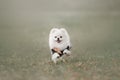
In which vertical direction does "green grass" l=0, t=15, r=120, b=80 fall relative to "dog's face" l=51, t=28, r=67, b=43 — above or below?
below

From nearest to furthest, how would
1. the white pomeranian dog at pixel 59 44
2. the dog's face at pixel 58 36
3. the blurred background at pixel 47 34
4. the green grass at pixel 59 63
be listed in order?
the green grass at pixel 59 63 → the blurred background at pixel 47 34 → the dog's face at pixel 58 36 → the white pomeranian dog at pixel 59 44

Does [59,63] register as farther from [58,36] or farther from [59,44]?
[58,36]

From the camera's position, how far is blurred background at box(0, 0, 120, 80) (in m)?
11.2

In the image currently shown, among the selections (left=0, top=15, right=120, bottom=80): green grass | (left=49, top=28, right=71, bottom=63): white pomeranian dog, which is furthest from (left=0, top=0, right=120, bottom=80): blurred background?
(left=49, top=28, right=71, bottom=63): white pomeranian dog

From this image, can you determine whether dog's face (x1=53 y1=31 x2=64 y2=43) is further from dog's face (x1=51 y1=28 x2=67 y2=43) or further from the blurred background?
the blurred background

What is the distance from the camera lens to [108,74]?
35.3 ft

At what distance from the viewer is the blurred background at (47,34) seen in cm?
1123

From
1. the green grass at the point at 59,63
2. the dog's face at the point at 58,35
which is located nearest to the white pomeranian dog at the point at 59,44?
the dog's face at the point at 58,35

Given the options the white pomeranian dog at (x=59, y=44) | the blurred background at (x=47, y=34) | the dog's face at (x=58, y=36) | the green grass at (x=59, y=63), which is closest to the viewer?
the green grass at (x=59, y=63)

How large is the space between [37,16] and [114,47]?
15.5m

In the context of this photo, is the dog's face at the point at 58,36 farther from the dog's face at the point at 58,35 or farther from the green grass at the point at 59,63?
the green grass at the point at 59,63

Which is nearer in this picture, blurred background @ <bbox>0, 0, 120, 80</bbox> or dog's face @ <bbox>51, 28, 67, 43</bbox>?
blurred background @ <bbox>0, 0, 120, 80</bbox>

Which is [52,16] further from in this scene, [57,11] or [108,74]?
[108,74]

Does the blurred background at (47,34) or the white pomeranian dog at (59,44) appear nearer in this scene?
the blurred background at (47,34)
